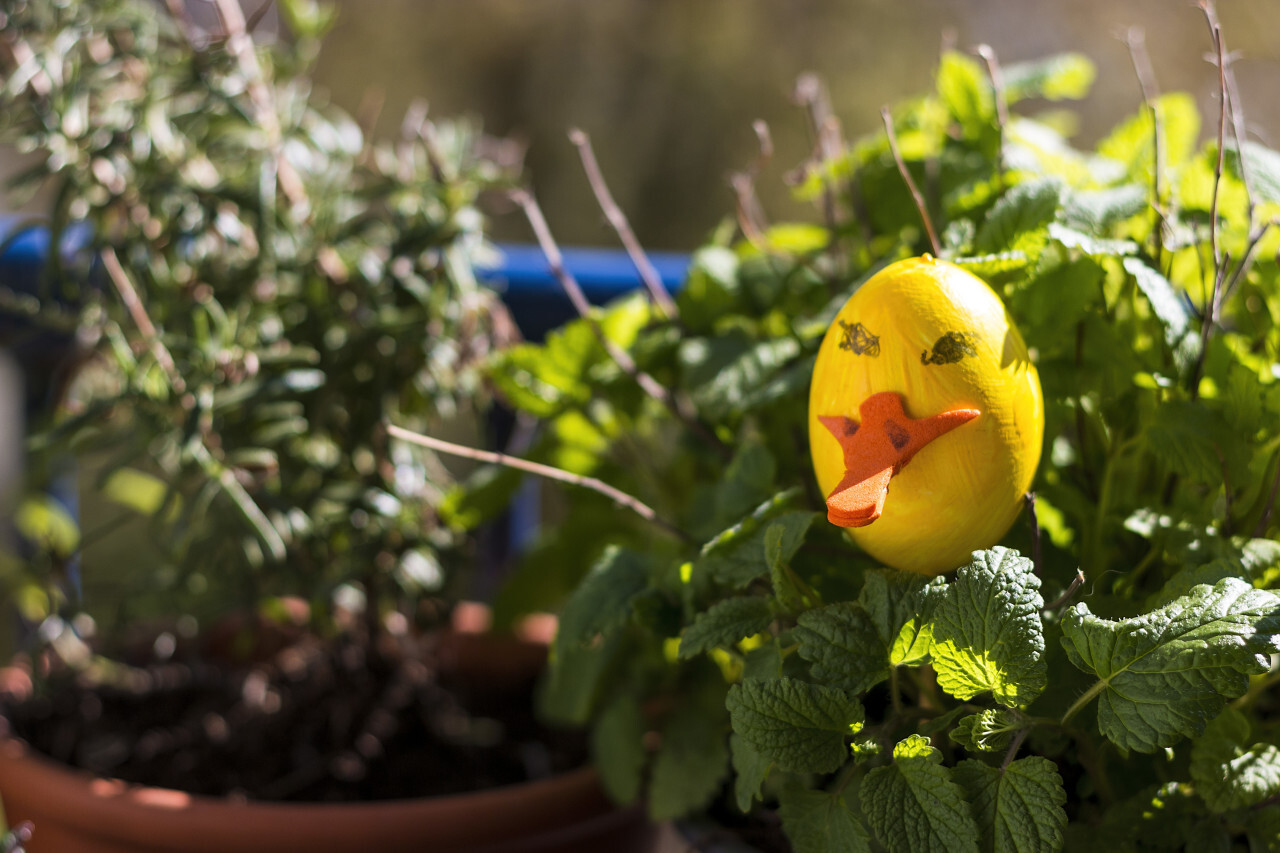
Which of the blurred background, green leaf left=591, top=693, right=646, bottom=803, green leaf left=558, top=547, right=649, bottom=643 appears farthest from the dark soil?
the blurred background

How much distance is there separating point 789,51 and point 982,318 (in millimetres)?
3715

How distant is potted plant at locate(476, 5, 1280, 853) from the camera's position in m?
0.46

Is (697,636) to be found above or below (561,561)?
above

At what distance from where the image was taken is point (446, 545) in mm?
873

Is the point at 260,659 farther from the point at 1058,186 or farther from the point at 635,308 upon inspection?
the point at 1058,186

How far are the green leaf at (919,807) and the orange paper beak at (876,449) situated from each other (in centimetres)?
11

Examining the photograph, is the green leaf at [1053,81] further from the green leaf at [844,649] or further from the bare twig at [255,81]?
the bare twig at [255,81]

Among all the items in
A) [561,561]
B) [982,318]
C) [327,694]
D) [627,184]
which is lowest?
[627,184]

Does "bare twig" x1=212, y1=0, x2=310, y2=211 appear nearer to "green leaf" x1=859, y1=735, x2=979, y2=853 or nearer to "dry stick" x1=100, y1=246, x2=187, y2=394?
"dry stick" x1=100, y1=246, x2=187, y2=394

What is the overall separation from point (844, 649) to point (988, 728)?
74 millimetres

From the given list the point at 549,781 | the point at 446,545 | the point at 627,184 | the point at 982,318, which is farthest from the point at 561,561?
the point at 627,184

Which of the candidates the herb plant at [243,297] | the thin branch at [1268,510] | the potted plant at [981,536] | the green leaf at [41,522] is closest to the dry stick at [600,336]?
the potted plant at [981,536]

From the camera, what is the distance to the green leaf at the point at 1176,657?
0.43m

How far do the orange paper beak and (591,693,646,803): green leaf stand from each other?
1.09ft
